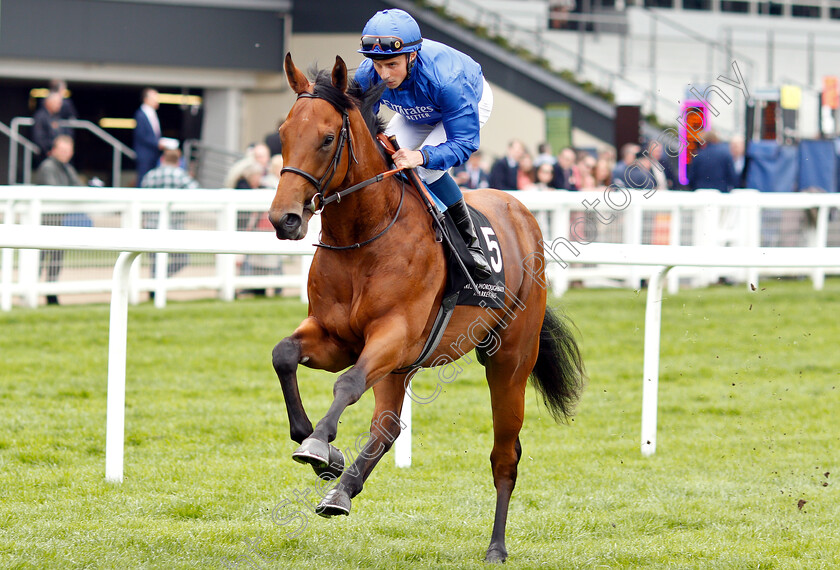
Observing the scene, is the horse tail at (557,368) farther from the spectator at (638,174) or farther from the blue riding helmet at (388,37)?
the spectator at (638,174)

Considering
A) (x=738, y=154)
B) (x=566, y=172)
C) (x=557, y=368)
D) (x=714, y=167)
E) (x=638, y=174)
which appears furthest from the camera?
(x=738, y=154)

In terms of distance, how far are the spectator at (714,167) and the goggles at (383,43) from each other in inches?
333

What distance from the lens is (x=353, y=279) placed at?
12.2ft

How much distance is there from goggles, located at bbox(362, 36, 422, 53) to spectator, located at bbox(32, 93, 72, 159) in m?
9.32

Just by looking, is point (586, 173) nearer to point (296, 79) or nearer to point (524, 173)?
point (524, 173)

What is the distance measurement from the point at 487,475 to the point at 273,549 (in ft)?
4.98

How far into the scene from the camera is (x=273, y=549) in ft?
13.4

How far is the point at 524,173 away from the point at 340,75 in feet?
29.6

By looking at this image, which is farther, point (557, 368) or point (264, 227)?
point (264, 227)

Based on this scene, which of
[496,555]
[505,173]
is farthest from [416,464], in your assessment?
[505,173]

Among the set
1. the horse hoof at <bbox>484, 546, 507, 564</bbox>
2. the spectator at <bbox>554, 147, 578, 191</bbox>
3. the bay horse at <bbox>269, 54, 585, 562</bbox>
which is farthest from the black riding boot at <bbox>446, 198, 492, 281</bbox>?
the spectator at <bbox>554, 147, 578, 191</bbox>

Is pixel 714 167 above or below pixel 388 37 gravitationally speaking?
above

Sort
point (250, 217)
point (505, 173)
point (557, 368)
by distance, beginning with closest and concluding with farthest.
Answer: point (557, 368)
point (250, 217)
point (505, 173)

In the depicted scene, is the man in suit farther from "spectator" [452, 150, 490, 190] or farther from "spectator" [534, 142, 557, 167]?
"spectator" [534, 142, 557, 167]
